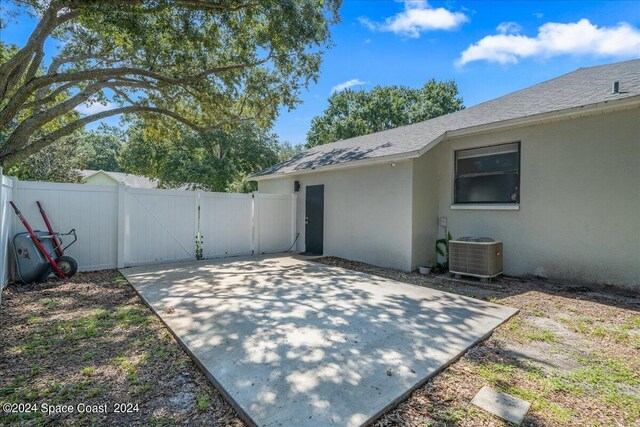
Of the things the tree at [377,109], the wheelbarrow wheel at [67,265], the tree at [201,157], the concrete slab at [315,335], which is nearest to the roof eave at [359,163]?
the concrete slab at [315,335]

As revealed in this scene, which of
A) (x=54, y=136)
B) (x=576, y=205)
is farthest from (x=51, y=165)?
(x=576, y=205)

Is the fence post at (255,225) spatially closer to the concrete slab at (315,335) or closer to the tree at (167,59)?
the concrete slab at (315,335)

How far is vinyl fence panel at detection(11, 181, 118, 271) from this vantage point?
5.76 metres

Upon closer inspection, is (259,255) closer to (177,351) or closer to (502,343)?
(177,351)

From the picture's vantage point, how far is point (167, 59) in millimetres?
8414

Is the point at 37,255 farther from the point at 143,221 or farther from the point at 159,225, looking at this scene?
the point at 159,225

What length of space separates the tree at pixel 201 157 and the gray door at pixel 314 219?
939 cm

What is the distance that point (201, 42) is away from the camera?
7.74m

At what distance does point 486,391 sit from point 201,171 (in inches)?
689

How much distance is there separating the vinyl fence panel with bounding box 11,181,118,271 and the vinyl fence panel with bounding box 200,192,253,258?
6.77 ft

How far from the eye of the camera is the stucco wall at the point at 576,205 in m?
4.98

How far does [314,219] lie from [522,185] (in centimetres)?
551

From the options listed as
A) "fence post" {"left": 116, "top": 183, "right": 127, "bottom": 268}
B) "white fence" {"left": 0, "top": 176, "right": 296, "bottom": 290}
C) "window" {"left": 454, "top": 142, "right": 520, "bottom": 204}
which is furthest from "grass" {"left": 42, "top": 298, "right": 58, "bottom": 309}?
"window" {"left": 454, "top": 142, "right": 520, "bottom": 204}

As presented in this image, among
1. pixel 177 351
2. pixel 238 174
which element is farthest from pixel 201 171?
pixel 177 351
